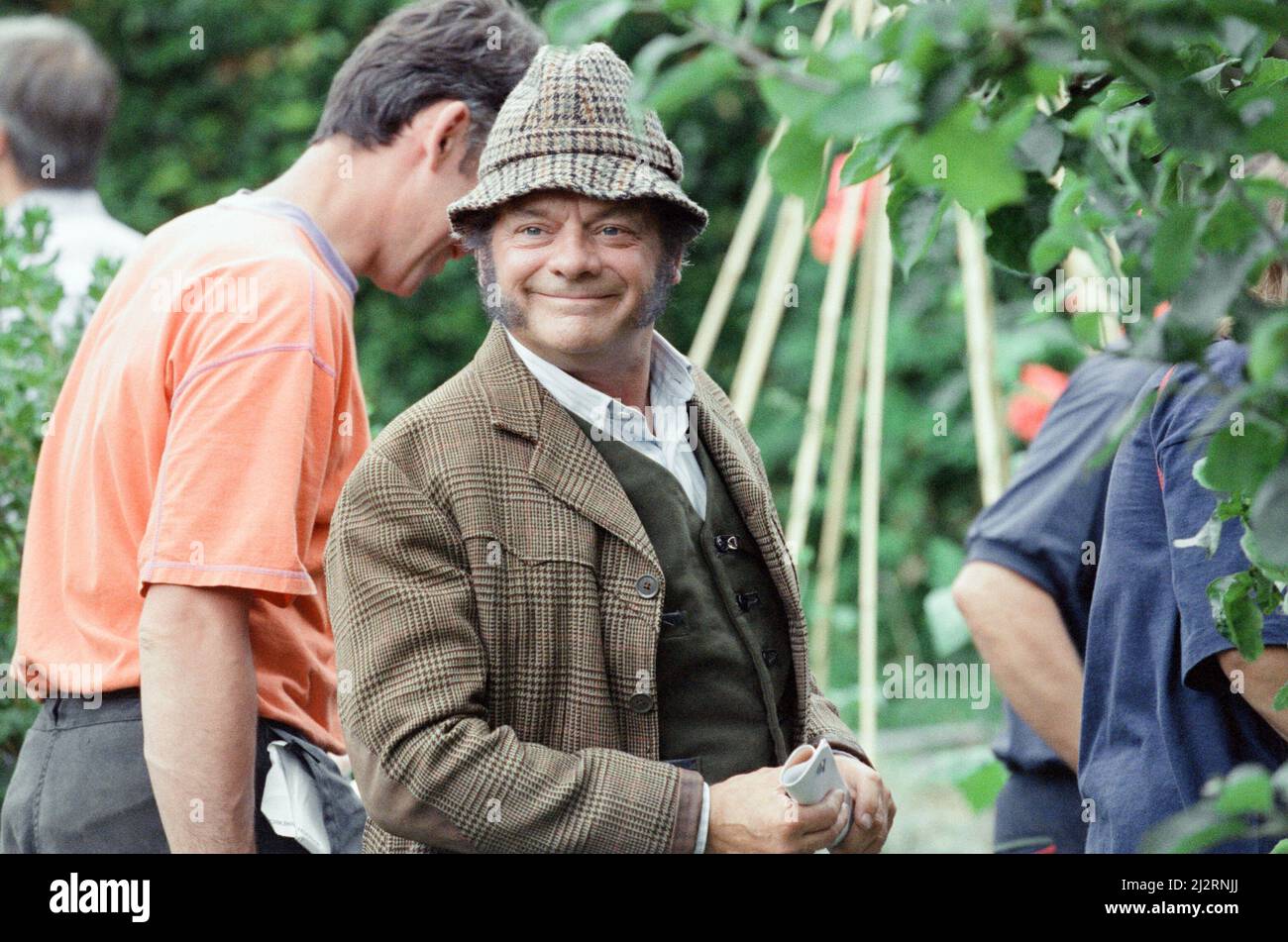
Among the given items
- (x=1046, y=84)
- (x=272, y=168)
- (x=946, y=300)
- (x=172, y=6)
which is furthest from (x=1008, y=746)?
(x=172, y=6)

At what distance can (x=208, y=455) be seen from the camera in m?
1.85

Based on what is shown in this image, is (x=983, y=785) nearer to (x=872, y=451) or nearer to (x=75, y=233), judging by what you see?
(x=872, y=451)

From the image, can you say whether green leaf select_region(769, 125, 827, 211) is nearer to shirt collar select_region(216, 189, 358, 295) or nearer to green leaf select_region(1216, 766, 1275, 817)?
green leaf select_region(1216, 766, 1275, 817)

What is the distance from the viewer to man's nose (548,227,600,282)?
68.8 inches

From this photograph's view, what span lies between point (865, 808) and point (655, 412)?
51 cm

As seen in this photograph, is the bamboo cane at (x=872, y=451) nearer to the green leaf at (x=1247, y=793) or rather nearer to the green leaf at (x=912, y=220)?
the green leaf at (x=912, y=220)

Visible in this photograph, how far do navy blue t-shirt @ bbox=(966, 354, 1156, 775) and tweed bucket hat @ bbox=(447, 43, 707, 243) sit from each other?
85cm

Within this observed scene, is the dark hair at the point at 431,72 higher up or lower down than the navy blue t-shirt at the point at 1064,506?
higher up

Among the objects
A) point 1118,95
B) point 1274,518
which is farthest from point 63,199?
point 1274,518

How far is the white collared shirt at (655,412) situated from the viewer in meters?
1.82

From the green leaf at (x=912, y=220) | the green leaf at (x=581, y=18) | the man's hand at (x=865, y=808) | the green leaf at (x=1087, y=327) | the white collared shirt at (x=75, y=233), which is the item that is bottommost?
the man's hand at (x=865, y=808)

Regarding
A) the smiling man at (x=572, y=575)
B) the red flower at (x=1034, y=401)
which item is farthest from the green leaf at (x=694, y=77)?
the red flower at (x=1034, y=401)

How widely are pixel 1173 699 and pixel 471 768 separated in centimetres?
76

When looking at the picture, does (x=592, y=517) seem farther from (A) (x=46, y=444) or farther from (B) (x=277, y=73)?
(B) (x=277, y=73)
